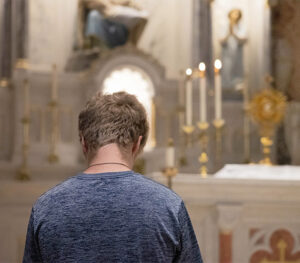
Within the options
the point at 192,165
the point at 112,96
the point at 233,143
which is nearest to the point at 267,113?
the point at 192,165

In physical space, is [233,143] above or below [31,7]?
below

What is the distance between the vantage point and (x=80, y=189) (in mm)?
→ 1479

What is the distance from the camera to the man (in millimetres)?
1427

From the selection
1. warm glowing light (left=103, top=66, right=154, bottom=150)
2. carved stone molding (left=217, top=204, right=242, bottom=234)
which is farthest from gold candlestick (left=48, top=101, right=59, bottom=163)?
carved stone molding (left=217, top=204, right=242, bottom=234)

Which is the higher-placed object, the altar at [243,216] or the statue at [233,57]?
the statue at [233,57]

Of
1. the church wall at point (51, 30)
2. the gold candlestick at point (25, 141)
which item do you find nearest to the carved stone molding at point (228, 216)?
the gold candlestick at point (25, 141)

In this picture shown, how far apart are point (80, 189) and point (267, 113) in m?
3.52

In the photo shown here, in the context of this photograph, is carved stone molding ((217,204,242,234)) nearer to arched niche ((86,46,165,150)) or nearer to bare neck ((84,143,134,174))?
bare neck ((84,143,134,174))

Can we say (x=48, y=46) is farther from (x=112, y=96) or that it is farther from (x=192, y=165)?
(x=112, y=96)

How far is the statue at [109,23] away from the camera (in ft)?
24.0

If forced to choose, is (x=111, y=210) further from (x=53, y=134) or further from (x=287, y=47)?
(x=287, y=47)

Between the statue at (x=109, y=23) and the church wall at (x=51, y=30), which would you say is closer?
the statue at (x=109, y=23)

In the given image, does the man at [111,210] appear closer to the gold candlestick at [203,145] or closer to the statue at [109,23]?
the gold candlestick at [203,145]

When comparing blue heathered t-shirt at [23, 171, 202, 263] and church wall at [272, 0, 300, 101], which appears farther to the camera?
church wall at [272, 0, 300, 101]
